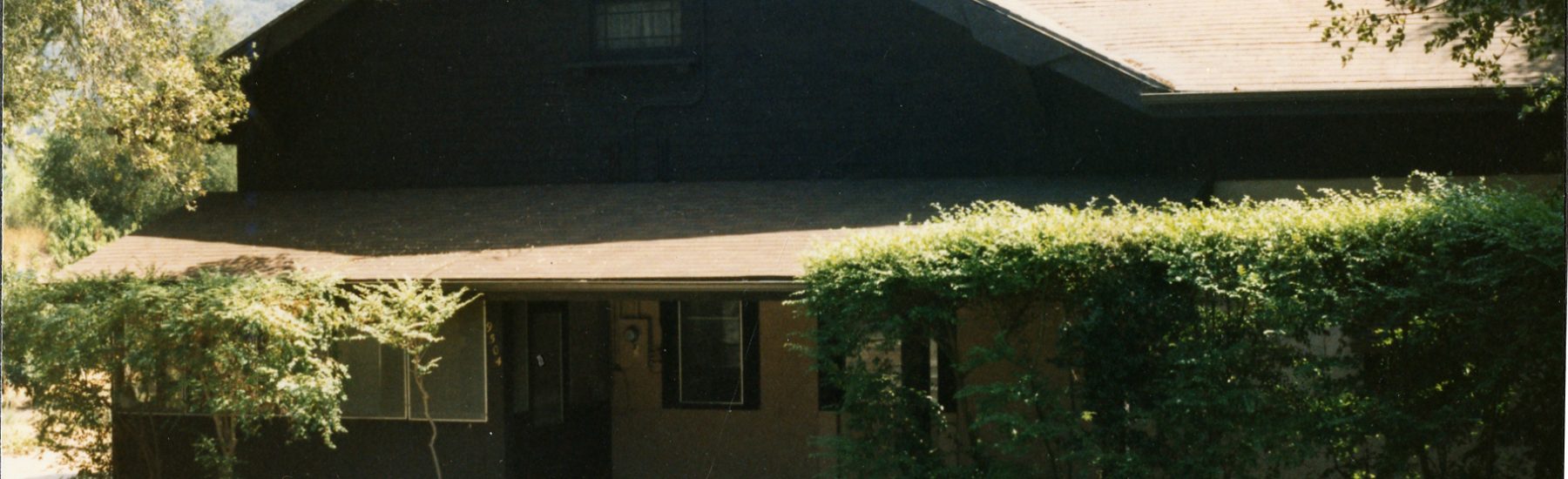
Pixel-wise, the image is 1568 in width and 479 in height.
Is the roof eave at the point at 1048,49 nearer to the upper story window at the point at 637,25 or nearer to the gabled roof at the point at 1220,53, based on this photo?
the gabled roof at the point at 1220,53

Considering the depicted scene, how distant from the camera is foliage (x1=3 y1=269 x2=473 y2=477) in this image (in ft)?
33.3

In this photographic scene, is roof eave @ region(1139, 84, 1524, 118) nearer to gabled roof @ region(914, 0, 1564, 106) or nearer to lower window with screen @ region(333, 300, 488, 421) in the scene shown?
gabled roof @ region(914, 0, 1564, 106)

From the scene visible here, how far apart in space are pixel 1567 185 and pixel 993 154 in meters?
5.74

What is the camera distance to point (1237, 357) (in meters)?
7.82

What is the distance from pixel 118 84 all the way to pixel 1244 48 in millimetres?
9723

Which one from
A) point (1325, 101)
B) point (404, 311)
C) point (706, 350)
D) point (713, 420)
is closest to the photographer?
point (1325, 101)

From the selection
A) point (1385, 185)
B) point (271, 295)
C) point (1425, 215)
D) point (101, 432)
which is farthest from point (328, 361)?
point (1385, 185)

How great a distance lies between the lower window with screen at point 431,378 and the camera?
1112 centimetres

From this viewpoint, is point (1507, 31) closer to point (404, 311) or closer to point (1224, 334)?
point (1224, 334)

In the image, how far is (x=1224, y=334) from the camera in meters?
7.97

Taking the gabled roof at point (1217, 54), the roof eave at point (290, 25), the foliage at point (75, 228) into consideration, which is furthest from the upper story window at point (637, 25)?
the foliage at point (75, 228)

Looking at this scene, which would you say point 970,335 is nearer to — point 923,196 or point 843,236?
point 843,236

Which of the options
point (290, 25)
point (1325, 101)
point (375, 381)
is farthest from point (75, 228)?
point (1325, 101)

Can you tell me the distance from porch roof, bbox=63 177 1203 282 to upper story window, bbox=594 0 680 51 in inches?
55.0
